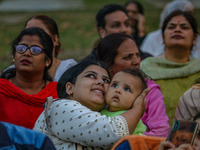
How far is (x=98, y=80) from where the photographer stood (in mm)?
2893

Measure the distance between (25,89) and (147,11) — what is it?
38.9 feet

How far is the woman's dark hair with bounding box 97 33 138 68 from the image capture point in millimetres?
3971

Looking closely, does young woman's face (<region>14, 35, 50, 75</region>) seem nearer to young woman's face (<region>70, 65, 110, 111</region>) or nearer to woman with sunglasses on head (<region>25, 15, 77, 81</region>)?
woman with sunglasses on head (<region>25, 15, 77, 81</region>)

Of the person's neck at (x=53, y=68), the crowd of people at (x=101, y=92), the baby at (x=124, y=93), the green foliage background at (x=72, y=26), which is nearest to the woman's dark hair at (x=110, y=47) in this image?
the crowd of people at (x=101, y=92)

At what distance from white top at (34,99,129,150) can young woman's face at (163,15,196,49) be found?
226 cm

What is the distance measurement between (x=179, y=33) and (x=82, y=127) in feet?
8.18

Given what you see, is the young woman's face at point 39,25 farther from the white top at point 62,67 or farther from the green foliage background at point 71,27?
the green foliage background at point 71,27

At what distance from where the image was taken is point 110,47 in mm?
4004

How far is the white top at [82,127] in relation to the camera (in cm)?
247

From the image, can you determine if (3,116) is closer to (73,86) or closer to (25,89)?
(25,89)

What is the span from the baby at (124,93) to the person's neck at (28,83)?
3.46ft

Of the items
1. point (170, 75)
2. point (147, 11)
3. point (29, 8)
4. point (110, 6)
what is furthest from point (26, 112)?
point (29, 8)

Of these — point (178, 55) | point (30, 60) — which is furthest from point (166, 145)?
point (178, 55)

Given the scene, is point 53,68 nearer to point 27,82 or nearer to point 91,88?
point 27,82
